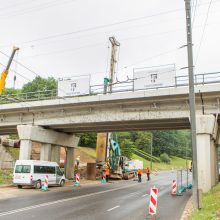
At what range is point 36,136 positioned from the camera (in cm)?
3014

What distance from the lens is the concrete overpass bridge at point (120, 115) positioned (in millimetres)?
22422

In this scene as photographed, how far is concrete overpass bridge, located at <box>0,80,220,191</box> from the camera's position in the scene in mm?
22422

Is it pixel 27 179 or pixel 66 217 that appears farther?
pixel 27 179

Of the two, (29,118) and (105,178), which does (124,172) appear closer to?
(105,178)

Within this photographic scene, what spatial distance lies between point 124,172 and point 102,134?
24.5 feet

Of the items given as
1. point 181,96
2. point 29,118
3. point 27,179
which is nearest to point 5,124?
point 29,118

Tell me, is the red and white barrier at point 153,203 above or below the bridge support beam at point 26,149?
below

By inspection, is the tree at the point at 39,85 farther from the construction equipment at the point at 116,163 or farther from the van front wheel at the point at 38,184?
the van front wheel at the point at 38,184

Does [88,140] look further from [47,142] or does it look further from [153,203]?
Answer: [153,203]

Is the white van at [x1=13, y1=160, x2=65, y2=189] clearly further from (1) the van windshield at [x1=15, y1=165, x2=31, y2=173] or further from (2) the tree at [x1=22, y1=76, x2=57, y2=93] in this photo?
(2) the tree at [x1=22, y1=76, x2=57, y2=93]

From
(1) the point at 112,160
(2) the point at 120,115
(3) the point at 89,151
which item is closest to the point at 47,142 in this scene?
(2) the point at 120,115

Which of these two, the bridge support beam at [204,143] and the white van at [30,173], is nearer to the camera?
the bridge support beam at [204,143]

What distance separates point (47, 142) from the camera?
31.8 m

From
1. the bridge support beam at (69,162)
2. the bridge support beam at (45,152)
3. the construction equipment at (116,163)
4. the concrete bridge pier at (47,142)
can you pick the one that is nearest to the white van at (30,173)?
the concrete bridge pier at (47,142)
